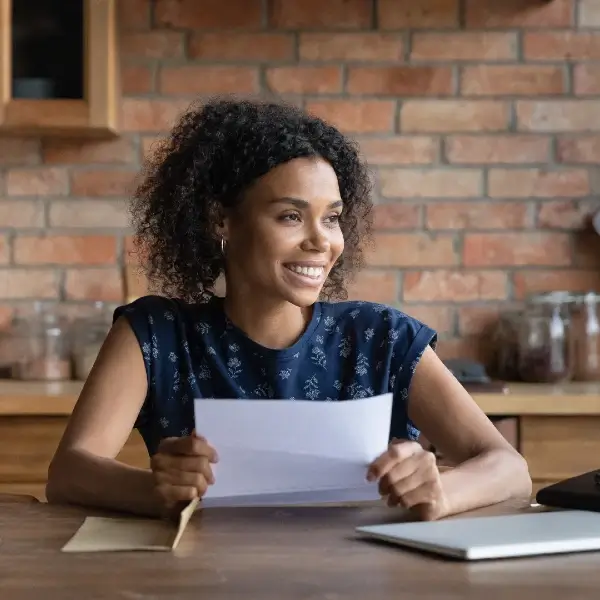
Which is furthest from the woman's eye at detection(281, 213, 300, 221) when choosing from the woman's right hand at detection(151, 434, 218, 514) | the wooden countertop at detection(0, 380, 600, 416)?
the wooden countertop at detection(0, 380, 600, 416)

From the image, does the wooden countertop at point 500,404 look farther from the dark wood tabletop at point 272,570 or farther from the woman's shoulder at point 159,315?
the dark wood tabletop at point 272,570

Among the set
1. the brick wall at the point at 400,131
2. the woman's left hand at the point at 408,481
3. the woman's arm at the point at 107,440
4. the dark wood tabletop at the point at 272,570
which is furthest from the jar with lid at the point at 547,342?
the dark wood tabletop at the point at 272,570

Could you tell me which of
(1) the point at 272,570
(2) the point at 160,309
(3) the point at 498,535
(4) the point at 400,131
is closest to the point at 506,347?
(4) the point at 400,131

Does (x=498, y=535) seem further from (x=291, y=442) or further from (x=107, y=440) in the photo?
(x=107, y=440)

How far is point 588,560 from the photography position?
99 cm

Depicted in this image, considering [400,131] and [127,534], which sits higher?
[400,131]

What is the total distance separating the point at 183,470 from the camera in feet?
3.97

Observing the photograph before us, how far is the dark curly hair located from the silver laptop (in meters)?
0.77

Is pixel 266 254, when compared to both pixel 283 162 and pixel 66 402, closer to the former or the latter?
pixel 283 162

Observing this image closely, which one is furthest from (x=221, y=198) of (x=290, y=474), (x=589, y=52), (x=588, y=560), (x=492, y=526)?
(x=589, y=52)

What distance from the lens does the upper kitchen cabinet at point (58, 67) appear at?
2623 mm

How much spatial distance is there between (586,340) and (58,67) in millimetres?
1524

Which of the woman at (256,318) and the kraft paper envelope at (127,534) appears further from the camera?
the woman at (256,318)

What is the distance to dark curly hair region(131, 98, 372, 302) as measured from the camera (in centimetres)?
173
